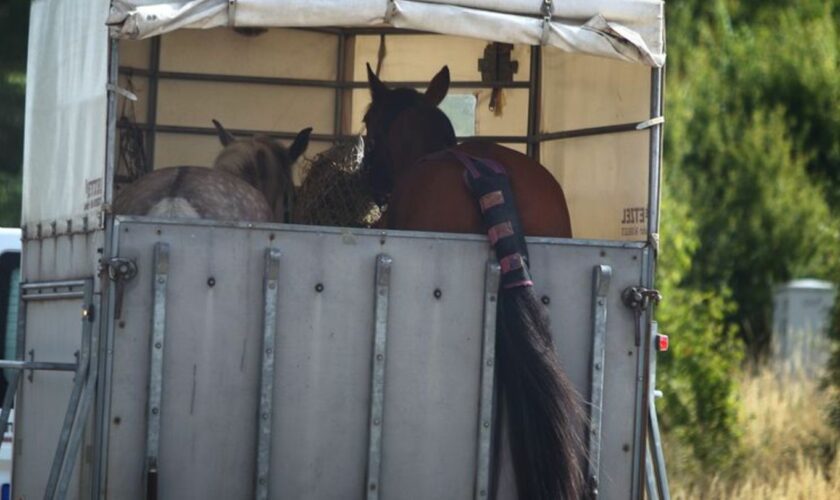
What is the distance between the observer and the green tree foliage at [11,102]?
16.5m

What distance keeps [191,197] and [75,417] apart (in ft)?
3.96

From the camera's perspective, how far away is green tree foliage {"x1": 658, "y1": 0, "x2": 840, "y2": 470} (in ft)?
60.5

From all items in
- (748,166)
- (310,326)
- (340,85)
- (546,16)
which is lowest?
(310,326)

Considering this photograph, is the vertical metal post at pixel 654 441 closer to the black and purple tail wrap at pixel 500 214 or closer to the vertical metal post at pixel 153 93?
the black and purple tail wrap at pixel 500 214

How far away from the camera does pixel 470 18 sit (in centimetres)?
588

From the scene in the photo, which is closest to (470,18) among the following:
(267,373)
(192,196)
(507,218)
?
(507,218)

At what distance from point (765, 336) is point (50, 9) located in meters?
14.5

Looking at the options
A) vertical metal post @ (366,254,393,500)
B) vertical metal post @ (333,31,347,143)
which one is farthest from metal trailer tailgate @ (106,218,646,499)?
vertical metal post @ (333,31,347,143)

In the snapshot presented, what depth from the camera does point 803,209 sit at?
1997 centimetres

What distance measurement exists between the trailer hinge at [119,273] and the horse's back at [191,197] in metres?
0.76

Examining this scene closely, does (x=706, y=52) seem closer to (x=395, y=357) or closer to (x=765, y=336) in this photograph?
(x=765, y=336)

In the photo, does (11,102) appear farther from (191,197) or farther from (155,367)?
(155,367)

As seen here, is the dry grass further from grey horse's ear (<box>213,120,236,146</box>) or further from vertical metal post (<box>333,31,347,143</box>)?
grey horse's ear (<box>213,120,236,146</box>)

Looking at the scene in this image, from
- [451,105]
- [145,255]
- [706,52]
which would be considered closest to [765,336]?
[706,52]
